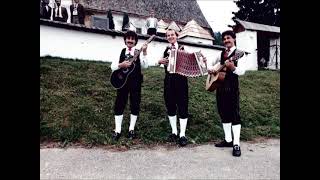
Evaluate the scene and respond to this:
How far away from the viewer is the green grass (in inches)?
253

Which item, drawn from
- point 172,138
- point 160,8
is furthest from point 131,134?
point 160,8

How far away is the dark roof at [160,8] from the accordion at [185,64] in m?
19.5

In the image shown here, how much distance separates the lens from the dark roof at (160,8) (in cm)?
2483

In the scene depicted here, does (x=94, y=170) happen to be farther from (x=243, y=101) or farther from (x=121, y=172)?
(x=243, y=101)

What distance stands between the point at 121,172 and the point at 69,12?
14517mm

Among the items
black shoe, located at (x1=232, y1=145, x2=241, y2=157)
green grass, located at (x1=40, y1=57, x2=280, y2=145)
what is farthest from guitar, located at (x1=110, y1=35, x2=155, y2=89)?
black shoe, located at (x1=232, y1=145, x2=241, y2=157)

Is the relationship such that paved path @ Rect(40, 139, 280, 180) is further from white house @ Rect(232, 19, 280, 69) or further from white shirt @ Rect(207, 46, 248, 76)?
white house @ Rect(232, 19, 280, 69)

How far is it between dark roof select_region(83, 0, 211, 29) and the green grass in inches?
541

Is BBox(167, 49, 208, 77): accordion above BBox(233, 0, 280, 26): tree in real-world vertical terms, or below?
below
